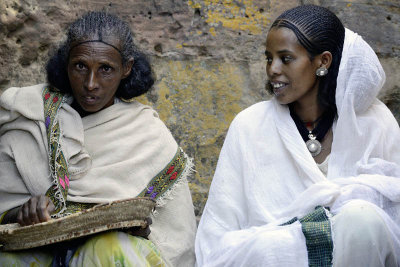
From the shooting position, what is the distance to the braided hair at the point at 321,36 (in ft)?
12.6

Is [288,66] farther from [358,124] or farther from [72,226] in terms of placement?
[72,226]

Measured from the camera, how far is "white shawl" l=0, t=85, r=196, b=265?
3725 mm

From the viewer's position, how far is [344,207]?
10.8 feet

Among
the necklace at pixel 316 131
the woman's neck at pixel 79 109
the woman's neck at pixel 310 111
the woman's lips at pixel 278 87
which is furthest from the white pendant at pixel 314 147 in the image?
the woman's neck at pixel 79 109

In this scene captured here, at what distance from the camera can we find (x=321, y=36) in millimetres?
3883

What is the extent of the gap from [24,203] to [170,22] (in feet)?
6.10

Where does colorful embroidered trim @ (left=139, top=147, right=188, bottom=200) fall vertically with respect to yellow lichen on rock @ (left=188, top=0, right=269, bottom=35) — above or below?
below

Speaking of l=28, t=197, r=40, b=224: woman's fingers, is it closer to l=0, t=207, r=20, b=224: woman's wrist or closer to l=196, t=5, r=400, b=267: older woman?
l=0, t=207, r=20, b=224: woman's wrist

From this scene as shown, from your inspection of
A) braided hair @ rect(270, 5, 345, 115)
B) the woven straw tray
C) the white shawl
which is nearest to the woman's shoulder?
the white shawl

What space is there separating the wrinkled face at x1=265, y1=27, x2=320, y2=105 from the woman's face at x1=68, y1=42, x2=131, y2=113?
2.69 ft

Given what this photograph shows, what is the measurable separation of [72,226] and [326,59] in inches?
62.3

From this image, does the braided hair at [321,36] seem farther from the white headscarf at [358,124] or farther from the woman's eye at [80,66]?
the woman's eye at [80,66]

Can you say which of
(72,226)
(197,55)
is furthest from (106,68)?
(197,55)

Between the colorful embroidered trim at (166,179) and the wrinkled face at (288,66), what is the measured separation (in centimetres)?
64
